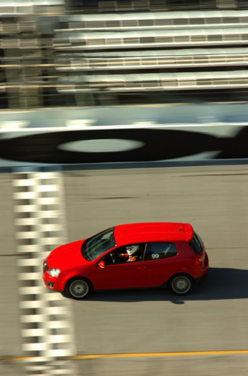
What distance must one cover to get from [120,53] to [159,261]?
7560mm

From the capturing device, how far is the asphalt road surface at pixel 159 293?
7176mm

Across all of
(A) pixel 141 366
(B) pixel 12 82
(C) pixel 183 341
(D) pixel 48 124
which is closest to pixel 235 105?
(D) pixel 48 124

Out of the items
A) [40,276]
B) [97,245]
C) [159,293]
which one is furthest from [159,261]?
[40,276]

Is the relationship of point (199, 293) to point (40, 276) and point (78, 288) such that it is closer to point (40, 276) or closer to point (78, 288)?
point (78, 288)

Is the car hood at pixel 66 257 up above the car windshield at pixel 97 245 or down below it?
below

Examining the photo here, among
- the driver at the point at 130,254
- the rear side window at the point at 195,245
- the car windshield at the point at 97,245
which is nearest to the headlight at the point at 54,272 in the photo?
the car windshield at the point at 97,245

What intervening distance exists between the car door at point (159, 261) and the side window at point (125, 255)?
0.38 feet

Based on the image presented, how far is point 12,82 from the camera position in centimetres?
1138

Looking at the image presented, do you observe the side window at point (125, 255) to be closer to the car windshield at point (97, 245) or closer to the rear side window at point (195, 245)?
the car windshield at point (97, 245)

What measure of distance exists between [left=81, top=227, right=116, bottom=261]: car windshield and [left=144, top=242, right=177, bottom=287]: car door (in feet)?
2.11

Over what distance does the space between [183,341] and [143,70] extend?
295 inches

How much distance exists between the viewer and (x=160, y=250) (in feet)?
27.3

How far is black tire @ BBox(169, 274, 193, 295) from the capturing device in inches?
330

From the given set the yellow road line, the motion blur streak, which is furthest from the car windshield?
the yellow road line
